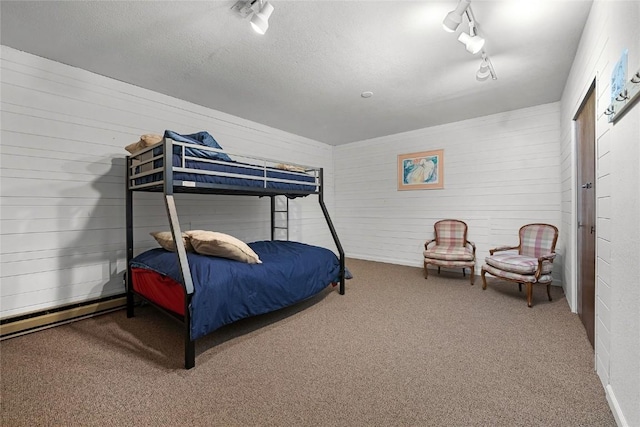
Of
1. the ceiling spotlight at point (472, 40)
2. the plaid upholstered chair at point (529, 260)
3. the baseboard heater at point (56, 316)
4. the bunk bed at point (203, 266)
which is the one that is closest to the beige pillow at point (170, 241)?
the bunk bed at point (203, 266)

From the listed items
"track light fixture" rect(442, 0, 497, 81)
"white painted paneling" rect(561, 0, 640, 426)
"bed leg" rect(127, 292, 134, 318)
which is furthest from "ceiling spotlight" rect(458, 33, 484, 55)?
"bed leg" rect(127, 292, 134, 318)

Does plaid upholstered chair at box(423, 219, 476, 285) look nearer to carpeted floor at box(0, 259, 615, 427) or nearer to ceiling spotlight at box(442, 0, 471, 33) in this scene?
carpeted floor at box(0, 259, 615, 427)

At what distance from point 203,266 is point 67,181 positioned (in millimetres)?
1812

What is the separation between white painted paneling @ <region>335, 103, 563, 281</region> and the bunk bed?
2.44m

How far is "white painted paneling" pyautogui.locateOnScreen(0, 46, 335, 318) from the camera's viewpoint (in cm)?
237

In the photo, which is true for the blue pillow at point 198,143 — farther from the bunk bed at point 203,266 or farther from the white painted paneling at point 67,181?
the white painted paneling at point 67,181

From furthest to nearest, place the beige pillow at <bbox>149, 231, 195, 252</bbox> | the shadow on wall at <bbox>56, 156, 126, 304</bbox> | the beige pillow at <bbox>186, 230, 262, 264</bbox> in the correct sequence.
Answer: the shadow on wall at <bbox>56, 156, 126, 304</bbox>, the beige pillow at <bbox>149, 231, 195, 252</bbox>, the beige pillow at <bbox>186, 230, 262, 264</bbox>

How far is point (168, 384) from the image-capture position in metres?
1.66

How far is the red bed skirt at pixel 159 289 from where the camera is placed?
2.02 m

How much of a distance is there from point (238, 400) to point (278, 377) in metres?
0.28

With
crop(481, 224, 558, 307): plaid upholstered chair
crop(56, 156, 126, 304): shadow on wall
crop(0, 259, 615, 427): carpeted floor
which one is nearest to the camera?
crop(0, 259, 615, 427): carpeted floor

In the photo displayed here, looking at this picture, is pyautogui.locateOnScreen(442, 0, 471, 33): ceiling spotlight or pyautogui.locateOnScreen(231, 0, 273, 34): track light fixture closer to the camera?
pyautogui.locateOnScreen(442, 0, 471, 33): ceiling spotlight

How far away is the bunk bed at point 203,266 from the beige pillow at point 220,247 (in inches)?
1.5

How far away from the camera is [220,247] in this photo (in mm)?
2285
